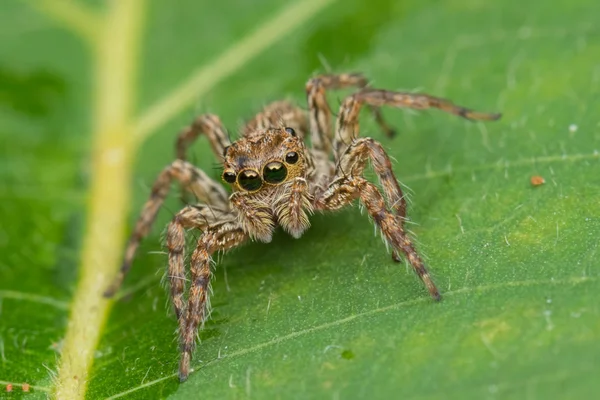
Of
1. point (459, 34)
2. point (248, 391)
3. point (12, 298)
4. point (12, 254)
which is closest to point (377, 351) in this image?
point (248, 391)

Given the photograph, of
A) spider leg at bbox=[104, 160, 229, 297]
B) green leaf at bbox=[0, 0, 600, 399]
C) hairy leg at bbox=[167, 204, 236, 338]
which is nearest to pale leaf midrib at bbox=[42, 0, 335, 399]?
green leaf at bbox=[0, 0, 600, 399]

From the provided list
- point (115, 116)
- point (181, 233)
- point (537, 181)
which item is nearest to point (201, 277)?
point (181, 233)

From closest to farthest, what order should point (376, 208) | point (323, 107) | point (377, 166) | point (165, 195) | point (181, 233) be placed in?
1. point (376, 208)
2. point (377, 166)
3. point (181, 233)
4. point (165, 195)
5. point (323, 107)

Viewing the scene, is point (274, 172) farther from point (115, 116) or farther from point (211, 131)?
point (115, 116)

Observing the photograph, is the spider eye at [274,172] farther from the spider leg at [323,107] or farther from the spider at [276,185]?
the spider leg at [323,107]

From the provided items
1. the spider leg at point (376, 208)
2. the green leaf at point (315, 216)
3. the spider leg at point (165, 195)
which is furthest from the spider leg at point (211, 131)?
the spider leg at point (376, 208)

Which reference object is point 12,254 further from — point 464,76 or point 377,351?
point 464,76
